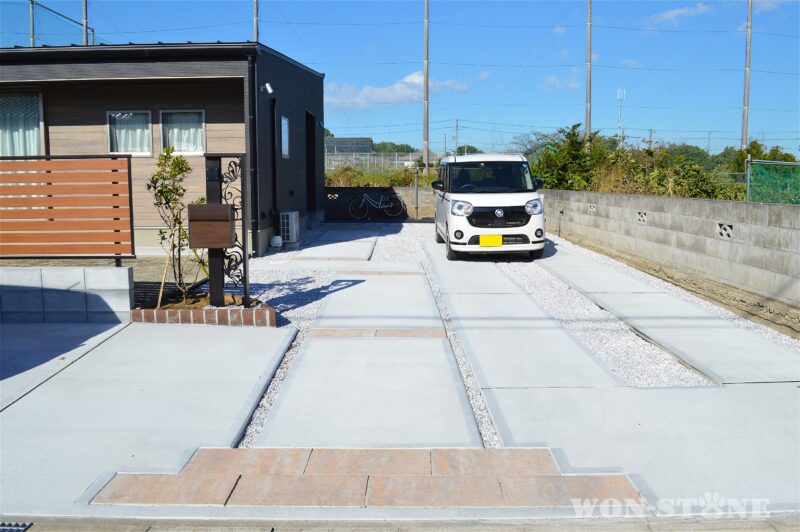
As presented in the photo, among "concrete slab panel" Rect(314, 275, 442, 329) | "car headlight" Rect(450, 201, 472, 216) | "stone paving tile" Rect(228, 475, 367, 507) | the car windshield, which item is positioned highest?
the car windshield

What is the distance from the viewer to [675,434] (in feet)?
14.4

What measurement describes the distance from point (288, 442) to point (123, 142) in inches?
410

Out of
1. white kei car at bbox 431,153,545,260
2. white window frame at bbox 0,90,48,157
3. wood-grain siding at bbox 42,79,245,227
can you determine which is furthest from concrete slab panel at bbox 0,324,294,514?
white window frame at bbox 0,90,48,157

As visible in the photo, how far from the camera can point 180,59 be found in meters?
11.7

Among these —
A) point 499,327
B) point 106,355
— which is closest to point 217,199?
point 106,355

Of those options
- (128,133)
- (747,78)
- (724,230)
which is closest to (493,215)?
(724,230)

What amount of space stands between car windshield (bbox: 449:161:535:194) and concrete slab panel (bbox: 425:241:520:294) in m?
1.42

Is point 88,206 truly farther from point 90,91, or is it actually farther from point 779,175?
point 779,175

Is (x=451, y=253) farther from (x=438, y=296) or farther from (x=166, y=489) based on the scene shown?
(x=166, y=489)

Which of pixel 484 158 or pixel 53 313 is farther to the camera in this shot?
pixel 484 158

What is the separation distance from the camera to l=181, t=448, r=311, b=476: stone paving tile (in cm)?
386

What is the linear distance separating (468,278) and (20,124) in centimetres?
902

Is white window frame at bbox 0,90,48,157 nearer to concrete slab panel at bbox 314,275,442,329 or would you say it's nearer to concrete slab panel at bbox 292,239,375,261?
concrete slab panel at bbox 292,239,375,261

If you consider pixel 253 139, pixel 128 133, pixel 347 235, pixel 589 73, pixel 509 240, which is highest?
pixel 589 73
